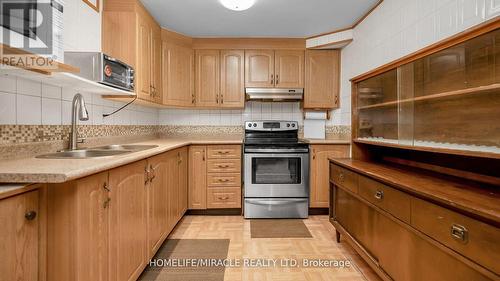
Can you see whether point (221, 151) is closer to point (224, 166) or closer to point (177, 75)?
point (224, 166)

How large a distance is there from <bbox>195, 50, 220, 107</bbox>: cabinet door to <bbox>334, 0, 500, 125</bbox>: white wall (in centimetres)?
165

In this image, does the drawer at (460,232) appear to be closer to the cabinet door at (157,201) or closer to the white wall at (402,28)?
the white wall at (402,28)

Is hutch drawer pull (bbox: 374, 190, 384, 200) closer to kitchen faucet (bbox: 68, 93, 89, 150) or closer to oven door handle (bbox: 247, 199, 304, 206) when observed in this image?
oven door handle (bbox: 247, 199, 304, 206)

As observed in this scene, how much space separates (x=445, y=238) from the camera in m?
1.12

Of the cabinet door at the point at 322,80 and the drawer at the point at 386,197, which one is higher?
the cabinet door at the point at 322,80

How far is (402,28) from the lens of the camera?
87.0 inches

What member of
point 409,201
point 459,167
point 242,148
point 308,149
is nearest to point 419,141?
point 459,167

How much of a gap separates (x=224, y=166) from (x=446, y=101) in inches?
88.5

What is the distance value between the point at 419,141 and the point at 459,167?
0.26 meters

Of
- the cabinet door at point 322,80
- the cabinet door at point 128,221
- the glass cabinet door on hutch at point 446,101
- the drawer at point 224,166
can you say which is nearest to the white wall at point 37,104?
the cabinet door at point 128,221

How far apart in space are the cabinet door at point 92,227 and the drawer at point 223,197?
1.90m

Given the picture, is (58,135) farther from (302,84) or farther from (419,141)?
(302,84)

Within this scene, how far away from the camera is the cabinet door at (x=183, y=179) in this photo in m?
2.83

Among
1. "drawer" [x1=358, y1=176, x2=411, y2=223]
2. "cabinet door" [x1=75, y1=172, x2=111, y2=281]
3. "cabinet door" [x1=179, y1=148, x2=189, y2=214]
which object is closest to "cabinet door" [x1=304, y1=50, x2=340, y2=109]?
"cabinet door" [x1=179, y1=148, x2=189, y2=214]
